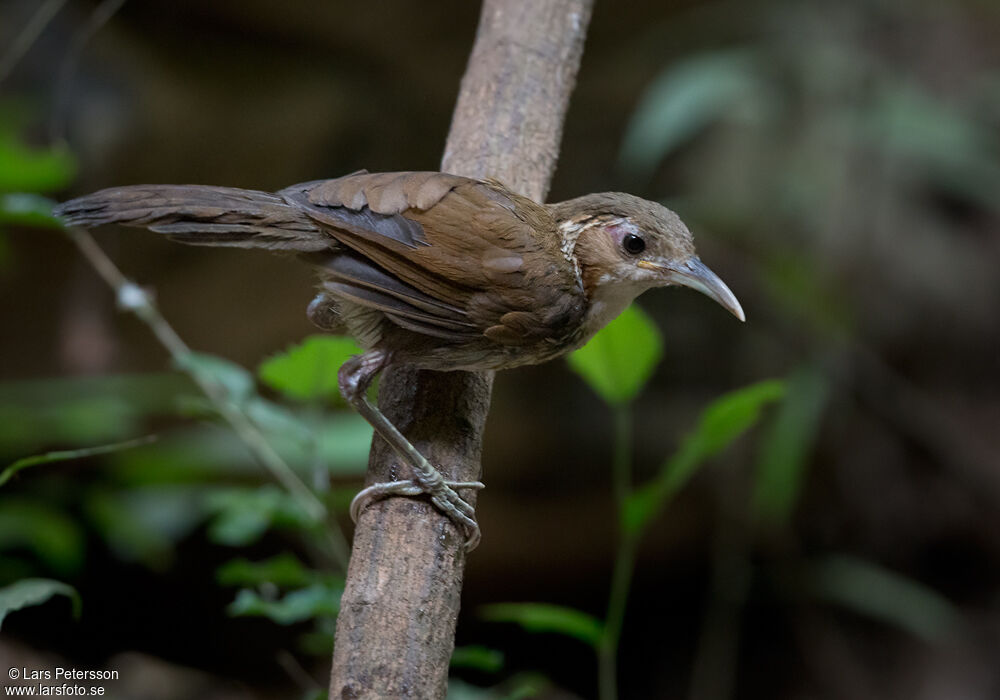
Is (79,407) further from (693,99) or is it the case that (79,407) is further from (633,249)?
(693,99)

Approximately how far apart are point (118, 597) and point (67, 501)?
1.08 m

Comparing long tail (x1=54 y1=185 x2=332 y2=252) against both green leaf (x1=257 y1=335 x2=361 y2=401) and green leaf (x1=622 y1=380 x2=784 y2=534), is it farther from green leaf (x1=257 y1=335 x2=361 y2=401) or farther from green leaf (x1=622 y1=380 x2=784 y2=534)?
green leaf (x1=622 y1=380 x2=784 y2=534)

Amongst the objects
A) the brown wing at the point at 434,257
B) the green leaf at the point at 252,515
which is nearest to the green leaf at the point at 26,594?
the green leaf at the point at 252,515

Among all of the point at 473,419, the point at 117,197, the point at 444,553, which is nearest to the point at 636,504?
the point at 473,419

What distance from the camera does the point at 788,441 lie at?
501 centimetres

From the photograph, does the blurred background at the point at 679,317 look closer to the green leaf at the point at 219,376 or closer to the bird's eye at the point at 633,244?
the green leaf at the point at 219,376

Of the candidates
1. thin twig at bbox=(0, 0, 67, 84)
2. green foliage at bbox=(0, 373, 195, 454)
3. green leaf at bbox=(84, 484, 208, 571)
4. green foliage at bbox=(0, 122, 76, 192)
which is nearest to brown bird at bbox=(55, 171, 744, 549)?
green foliage at bbox=(0, 122, 76, 192)

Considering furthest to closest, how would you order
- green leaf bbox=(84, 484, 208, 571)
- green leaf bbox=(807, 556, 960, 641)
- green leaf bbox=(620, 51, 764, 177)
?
1. green leaf bbox=(807, 556, 960, 641)
2. green leaf bbox=(620, 51, 764, 177)
3. green leaf bbox=(84, 484, 208, 571)

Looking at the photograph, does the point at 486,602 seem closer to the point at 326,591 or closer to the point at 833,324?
the point at 833,324

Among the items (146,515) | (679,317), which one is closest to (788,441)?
(679,317)

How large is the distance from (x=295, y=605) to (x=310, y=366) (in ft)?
2.01

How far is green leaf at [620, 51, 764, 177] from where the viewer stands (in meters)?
4.92

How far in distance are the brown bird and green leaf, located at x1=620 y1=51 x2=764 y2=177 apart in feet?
8.73

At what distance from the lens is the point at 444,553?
2020 millimetres
